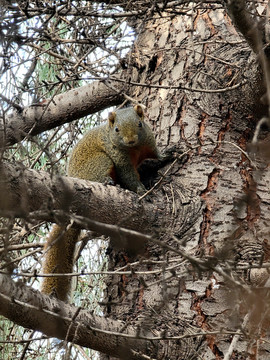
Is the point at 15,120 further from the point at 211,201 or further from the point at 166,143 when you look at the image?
the point at 211,201

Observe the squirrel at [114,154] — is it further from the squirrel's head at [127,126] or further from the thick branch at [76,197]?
the thick branch at [76,197]

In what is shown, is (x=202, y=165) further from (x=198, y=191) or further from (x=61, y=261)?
(x=61, y=261)

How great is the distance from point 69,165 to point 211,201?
1.33m

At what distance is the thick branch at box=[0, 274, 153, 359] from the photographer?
2.14 meters

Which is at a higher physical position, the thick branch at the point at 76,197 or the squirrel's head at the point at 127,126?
the squirrel's head at the point at 127,126

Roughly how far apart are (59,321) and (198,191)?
3.65 ft

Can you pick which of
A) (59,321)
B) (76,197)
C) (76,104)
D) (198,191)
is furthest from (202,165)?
(59,321)

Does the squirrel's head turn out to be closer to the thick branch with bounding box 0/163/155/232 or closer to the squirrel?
the squirrel

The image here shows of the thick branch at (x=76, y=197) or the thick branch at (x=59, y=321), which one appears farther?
the thick branch at (x=76, y=197)

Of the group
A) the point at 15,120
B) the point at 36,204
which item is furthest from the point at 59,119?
the point at 36,204

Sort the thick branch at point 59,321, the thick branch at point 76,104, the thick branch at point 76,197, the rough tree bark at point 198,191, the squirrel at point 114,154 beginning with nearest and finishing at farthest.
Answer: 1. the thick branch at point 59,321
2. the thick branch at point 76,197
3. the rough tree bark at point 198,191
4. the squirrel at point 114,154
5. the thick branch at point 76,104

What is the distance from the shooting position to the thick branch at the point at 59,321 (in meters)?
2.14

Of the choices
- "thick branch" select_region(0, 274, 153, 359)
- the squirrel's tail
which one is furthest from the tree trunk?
the squirrel's tail

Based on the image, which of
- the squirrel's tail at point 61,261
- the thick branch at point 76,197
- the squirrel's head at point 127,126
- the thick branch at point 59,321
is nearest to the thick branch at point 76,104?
the squirrel's head at point 127,126
